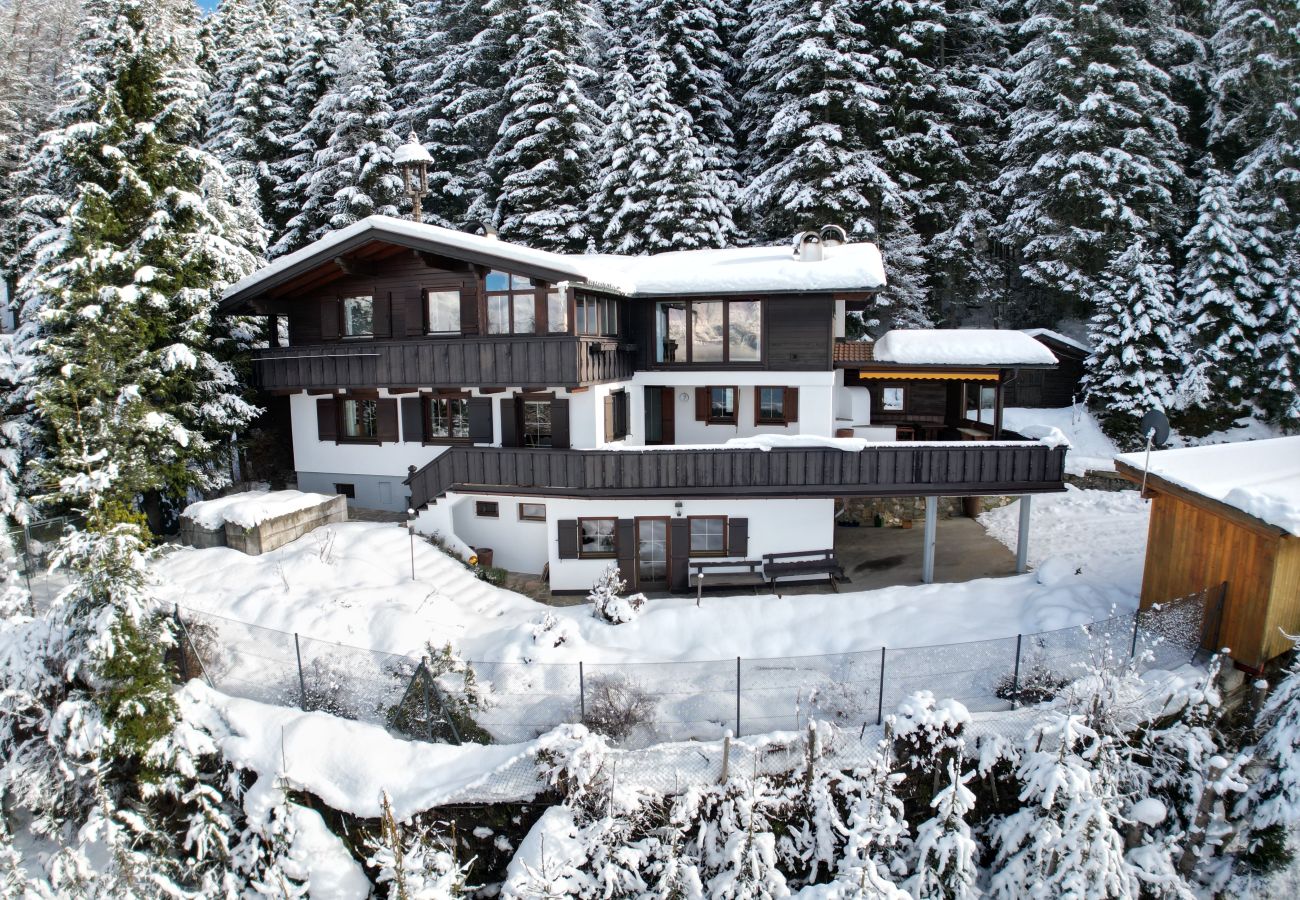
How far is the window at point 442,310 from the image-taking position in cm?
2053

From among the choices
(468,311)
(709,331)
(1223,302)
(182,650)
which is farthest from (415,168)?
(1223,302)

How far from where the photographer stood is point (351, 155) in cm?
2978

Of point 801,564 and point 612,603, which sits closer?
point 612,603

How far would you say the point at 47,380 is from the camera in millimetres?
17500

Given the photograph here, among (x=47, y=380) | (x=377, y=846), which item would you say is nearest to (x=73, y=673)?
(x=377, y=846)

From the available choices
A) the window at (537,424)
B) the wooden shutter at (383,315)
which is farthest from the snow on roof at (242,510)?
the window at (537,424)

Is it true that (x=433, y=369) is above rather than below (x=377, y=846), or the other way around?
above

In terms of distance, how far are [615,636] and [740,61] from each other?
1219 inches

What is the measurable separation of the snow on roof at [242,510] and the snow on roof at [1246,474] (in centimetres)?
1981

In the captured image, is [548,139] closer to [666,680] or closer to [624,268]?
[624,268]

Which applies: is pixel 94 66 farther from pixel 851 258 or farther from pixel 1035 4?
pixel 1035 4

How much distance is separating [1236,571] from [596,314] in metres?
15.0

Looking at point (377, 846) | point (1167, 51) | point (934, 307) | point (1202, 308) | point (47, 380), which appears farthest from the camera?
point (934, 307)

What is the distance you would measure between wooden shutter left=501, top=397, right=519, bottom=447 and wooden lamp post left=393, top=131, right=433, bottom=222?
21.2 ft
